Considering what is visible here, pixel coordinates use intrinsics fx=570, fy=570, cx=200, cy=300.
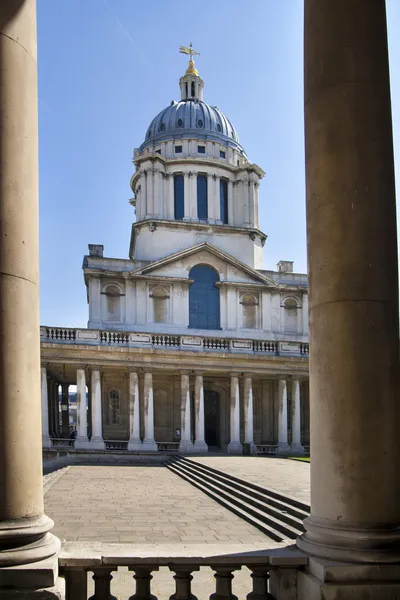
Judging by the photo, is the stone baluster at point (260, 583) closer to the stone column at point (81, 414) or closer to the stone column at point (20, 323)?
the stone column at point (20, 323)

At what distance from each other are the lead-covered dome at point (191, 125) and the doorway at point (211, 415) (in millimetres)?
25206

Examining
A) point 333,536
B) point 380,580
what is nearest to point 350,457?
point 333,536

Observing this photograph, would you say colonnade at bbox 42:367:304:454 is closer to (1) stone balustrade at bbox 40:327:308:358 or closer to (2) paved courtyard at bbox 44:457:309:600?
(1) stone balustrade at bbox 40:327:308:358

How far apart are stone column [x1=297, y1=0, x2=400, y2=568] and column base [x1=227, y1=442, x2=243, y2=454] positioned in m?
35.5

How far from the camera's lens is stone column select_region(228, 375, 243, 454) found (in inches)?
1564

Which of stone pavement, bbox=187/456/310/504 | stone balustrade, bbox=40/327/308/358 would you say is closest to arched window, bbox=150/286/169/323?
stone balustrade, bbox=40/327/308/358

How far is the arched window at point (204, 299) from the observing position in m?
46.5

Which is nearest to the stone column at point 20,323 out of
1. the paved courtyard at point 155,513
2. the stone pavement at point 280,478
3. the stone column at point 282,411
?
the paved courtyard at point 155,513

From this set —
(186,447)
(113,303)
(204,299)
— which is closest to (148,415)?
(186,447)

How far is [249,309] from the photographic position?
47.8 m

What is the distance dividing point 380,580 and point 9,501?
119 inches

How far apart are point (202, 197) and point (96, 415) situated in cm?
2385

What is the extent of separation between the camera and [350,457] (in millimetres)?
4824

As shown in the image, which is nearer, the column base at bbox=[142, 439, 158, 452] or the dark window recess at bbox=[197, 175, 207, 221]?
the column base at bbox=[142, 439, 158, 452]
